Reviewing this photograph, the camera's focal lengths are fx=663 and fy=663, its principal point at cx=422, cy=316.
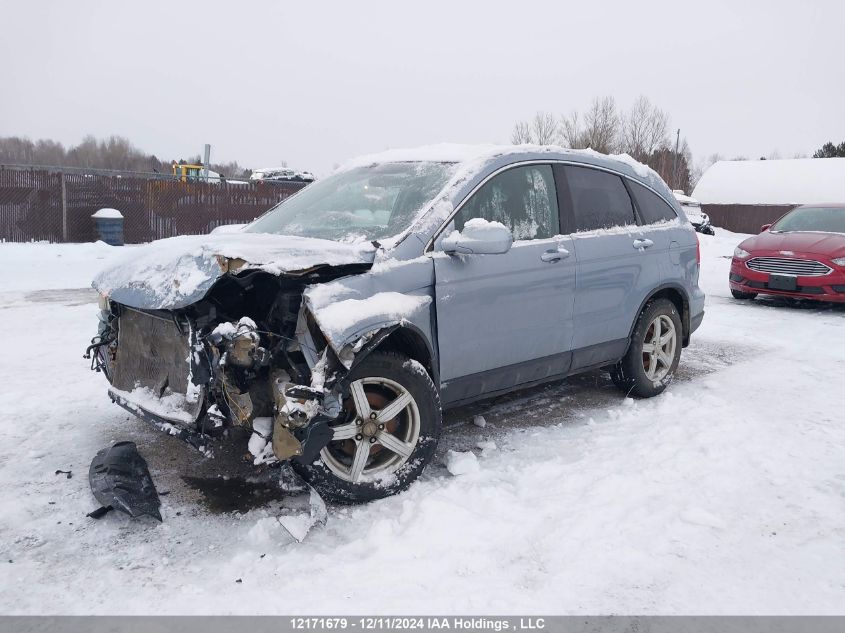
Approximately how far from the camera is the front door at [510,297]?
12.2ft

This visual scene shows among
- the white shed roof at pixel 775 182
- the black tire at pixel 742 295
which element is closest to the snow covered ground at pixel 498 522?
the black tire at pixel 742 295

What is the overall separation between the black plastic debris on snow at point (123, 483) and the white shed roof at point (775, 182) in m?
45.5

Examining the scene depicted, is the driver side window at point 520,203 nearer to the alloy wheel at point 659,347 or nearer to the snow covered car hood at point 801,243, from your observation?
the alloy wheel at point 659,347

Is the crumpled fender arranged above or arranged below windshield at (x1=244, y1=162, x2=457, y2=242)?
below

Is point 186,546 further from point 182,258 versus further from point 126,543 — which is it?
point 182,258

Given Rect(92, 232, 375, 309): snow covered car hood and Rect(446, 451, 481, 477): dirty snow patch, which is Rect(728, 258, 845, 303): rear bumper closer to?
Rect(446, 451, 481, 477): dirty snow patch

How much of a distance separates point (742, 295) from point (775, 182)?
131 feet

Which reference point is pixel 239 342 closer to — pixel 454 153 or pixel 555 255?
pixel 454 153

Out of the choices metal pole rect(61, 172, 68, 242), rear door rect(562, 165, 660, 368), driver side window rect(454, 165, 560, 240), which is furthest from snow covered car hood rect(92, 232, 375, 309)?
metal pole rect(61, 172, 68, 242)

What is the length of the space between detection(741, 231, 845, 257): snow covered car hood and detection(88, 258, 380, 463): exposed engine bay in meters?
8.45

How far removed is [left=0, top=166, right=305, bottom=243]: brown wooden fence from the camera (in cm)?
1608

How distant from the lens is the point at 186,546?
3.00 m

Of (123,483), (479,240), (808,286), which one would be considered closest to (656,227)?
(479,240)
